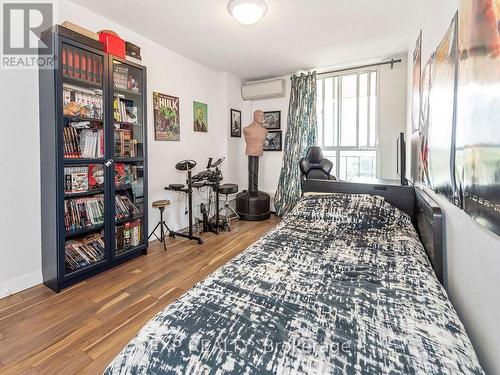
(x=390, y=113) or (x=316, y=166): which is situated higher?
(x=390, y=113)

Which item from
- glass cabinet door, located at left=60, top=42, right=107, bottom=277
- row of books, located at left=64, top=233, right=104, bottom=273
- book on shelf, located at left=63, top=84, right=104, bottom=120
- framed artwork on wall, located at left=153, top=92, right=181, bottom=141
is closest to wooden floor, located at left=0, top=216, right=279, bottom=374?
row of books, located at left=64, top=233, right=104, bottom=273

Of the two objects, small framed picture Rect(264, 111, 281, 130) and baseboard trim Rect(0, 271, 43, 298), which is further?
small framed picture Rect(264, 111, 281, 130)

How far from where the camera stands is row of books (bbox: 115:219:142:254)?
2.65 metres

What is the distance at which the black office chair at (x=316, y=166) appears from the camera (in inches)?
141

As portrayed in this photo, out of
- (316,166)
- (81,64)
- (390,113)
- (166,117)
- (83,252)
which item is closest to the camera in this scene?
(81,64)

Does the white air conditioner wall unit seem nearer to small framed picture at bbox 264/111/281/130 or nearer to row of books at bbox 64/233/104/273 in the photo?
small framed picture at bbox 264/111/281/130

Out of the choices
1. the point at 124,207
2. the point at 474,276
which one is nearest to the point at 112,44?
the point at 124,207

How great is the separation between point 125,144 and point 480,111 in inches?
108

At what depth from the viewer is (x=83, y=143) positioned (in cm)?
231

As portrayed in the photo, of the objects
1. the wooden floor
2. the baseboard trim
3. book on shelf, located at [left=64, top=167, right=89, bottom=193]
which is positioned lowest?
the wooden floor

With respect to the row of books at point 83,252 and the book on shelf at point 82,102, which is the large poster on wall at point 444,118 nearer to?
the book on shelf at point 82,102

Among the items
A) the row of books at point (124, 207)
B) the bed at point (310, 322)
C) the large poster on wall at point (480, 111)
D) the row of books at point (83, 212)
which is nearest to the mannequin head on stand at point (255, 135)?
the row of books at point (124, 207)

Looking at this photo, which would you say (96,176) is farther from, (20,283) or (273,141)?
(273,141)

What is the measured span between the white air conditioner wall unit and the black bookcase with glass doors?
2315mm
